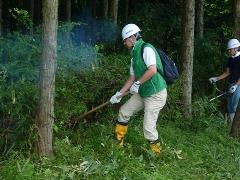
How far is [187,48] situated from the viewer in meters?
8.74

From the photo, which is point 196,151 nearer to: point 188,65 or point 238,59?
point 188,65

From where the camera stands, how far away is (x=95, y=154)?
20.2 ft

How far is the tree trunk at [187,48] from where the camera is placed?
8.58 metres

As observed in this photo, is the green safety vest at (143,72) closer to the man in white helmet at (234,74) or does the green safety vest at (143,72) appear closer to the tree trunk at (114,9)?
the man in white helmet at (234,74)

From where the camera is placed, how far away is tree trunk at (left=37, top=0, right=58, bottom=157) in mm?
5414

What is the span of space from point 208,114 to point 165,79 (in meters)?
3.28

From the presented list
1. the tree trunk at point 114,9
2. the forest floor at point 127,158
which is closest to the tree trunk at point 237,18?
the tree trunk at point 114,9

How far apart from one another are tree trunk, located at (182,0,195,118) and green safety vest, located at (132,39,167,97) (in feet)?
7.92

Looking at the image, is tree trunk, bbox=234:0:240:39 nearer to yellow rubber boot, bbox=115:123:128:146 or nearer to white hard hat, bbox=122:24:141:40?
white hard hat, bbox=122:24:141:40

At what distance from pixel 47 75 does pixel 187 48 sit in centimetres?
390

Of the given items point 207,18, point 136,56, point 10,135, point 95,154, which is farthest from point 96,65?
point 207,18

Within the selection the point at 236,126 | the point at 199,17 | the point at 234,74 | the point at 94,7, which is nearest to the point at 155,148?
the point at 236,126

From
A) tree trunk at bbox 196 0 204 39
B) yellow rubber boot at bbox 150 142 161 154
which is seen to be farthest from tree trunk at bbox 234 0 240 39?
yellow rubber boot at bbox 150 142 161 154

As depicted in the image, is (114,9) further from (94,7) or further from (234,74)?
(94,7)
